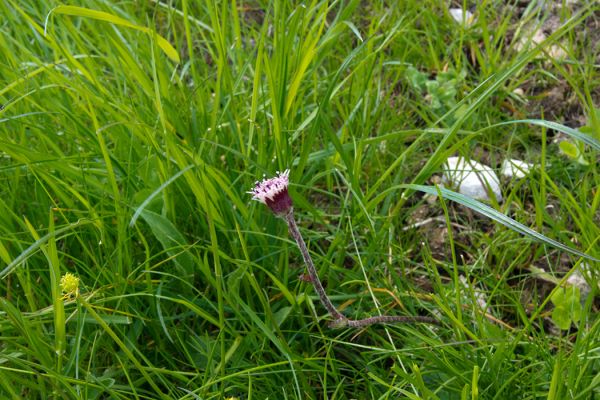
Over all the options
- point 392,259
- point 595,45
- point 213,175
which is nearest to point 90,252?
point 213,175

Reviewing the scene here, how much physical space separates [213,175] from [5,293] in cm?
59

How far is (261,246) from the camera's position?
161 centimetres

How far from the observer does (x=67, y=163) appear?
1.64 metres

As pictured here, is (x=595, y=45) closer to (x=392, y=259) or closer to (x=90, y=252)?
(x=392, y=259)

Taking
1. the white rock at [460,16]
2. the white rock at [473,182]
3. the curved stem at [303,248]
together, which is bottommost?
the white rock at [473,182]

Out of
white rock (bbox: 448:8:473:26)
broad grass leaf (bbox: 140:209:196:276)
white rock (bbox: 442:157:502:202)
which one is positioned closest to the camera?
broad grass leaf (bbox: 140:209:196:276)

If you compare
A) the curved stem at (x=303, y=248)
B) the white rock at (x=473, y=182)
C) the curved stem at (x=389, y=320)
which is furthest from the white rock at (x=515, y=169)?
the curved stem at (x=303, y=248)

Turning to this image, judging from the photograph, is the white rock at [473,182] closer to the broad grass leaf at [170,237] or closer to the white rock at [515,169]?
the white rock at [515,169]

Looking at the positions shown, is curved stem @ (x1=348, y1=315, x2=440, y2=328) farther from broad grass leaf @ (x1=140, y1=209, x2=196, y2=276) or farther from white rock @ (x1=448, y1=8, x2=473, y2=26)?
white rock @ (x1=448, y1=8, x2=473, y2=26)

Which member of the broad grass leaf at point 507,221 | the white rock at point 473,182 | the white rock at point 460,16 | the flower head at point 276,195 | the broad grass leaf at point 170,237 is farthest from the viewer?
the white rock at point 460,16

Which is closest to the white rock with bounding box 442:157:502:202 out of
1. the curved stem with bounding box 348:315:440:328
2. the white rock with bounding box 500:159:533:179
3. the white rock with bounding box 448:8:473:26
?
the white rock with bounding box 500:159:533:179

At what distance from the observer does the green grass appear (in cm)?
138

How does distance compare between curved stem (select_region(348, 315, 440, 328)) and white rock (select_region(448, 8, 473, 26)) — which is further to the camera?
white rock (select_region(448, 8, 473, 26))

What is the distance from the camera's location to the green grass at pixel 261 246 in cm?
138
